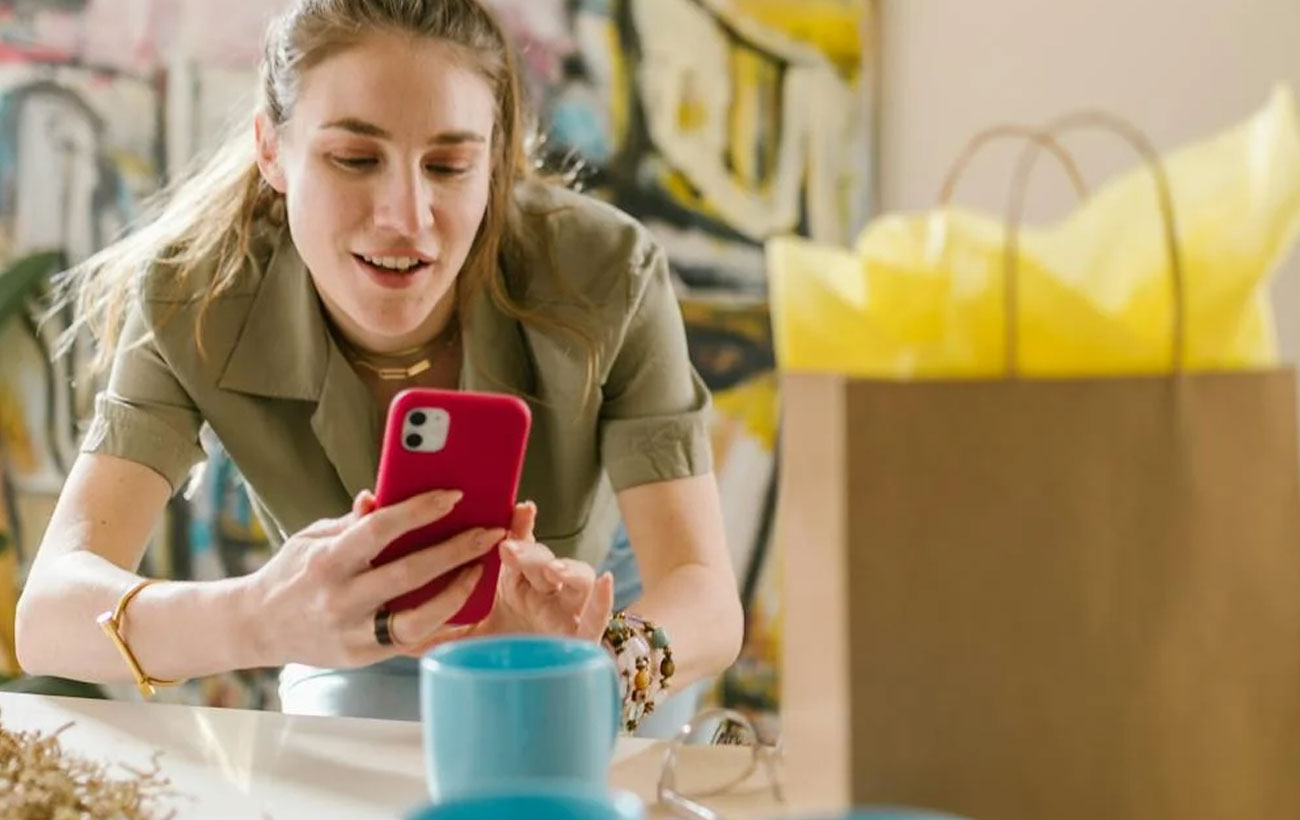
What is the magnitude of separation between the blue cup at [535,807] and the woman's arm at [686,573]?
596 mm

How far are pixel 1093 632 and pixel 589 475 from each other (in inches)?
33.8

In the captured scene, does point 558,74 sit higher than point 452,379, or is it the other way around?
point 558,74

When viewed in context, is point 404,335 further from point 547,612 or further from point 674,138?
point 674,138

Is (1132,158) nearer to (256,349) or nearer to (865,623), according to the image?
(256,349)

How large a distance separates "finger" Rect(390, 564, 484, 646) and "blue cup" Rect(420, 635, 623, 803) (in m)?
0.26

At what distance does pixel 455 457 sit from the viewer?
891mm

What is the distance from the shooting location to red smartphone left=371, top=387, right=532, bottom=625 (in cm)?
87

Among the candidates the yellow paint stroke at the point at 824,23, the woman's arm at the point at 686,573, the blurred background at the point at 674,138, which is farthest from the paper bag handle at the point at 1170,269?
the yellow paint stroke at the point at 824,23

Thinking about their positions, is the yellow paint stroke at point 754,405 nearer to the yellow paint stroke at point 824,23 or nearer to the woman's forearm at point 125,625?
the yellow paint stroke at point 824,23

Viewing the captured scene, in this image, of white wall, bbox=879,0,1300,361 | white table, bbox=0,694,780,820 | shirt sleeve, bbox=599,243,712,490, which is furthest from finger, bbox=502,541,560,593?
white wall, bbox=879,0,1300,361

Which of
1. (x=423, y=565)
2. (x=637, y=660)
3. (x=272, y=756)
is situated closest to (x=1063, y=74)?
(x=637, y=660)

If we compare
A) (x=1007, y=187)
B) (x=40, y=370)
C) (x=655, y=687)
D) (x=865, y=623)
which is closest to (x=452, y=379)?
(x=655, y=687)

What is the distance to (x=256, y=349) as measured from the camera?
4.46 feet

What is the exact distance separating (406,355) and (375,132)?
0.80 feet
